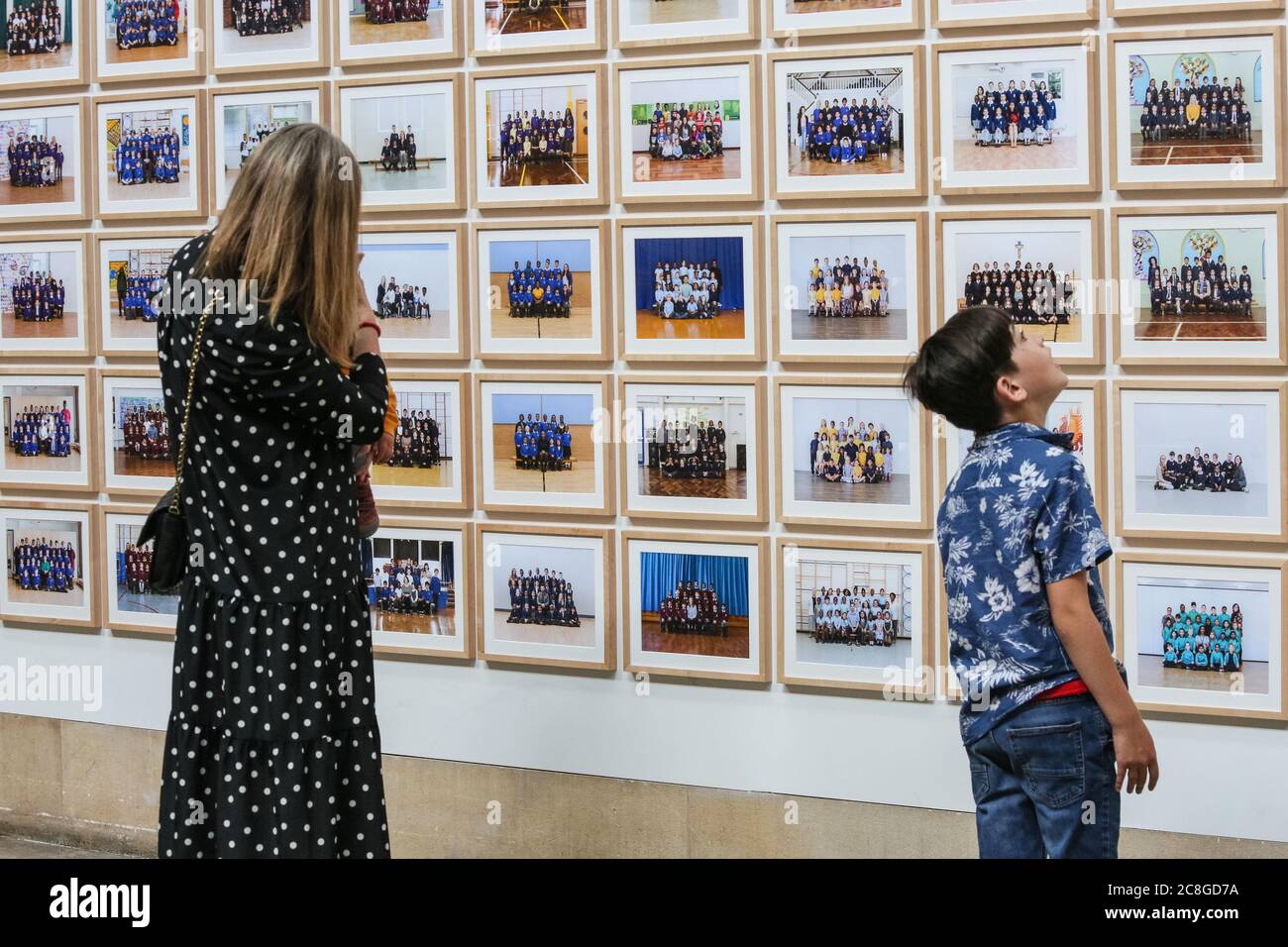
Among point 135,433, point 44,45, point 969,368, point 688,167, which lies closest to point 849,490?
point 688,167

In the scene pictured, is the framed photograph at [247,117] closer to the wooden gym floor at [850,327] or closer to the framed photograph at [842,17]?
the framed photograph at [842,17]

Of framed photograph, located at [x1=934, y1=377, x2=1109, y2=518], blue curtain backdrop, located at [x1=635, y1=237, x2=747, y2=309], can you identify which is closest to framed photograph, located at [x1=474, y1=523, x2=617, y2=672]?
blue curtain backdrop, located at [x1=635, y1=237, x2=747, y2=309]

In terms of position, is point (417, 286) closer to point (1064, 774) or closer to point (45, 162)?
point (45, 162)

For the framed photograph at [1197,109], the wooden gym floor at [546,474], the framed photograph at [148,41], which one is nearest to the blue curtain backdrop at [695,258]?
the wooden gym floor at [546,474]

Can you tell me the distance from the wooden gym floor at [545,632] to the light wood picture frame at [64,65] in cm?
227

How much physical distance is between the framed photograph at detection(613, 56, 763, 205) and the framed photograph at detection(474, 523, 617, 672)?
1017 millimetres

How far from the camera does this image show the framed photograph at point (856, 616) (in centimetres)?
375

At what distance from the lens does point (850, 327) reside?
376cm

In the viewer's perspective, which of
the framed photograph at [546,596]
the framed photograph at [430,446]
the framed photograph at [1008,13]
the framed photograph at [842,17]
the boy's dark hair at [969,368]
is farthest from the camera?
the framed photograph at [430,446]

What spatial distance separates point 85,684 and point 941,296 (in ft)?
10.2

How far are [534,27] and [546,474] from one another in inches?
51.1

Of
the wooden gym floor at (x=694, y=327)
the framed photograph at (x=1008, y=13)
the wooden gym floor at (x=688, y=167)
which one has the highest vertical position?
the framed photograph at (x=1008, y=13)

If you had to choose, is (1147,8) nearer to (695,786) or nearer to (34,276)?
(695,786)
